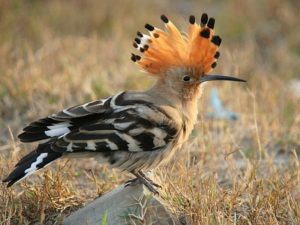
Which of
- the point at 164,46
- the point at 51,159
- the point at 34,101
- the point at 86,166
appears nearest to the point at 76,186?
the point at 86,166

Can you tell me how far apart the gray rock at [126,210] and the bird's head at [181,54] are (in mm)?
685

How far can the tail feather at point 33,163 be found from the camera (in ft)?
11.2

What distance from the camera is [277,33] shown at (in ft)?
30.4

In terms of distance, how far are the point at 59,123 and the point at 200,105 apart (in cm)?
185

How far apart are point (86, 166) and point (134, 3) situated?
523 centimetres

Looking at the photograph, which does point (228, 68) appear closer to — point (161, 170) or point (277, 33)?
point (277, 33)

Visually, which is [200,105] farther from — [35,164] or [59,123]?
[35,164]

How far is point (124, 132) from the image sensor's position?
3600mm

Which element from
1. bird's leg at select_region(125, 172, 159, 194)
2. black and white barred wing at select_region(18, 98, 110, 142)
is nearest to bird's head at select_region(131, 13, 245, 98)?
black and white barred wing at select_region(18, 98, 110, 142)

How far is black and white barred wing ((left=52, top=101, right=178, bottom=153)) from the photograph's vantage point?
3543 mm

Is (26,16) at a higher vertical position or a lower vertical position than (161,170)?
higher

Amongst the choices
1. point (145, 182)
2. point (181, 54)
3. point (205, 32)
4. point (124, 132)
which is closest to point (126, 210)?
point (145, 182)

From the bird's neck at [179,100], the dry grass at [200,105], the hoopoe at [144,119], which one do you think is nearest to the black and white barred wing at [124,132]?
the hoopoe at [144,119]

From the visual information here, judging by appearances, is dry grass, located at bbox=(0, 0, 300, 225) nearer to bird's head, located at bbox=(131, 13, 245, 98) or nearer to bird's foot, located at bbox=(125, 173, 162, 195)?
bird's foot, located at bbox=(125, 173, 162, 195)
